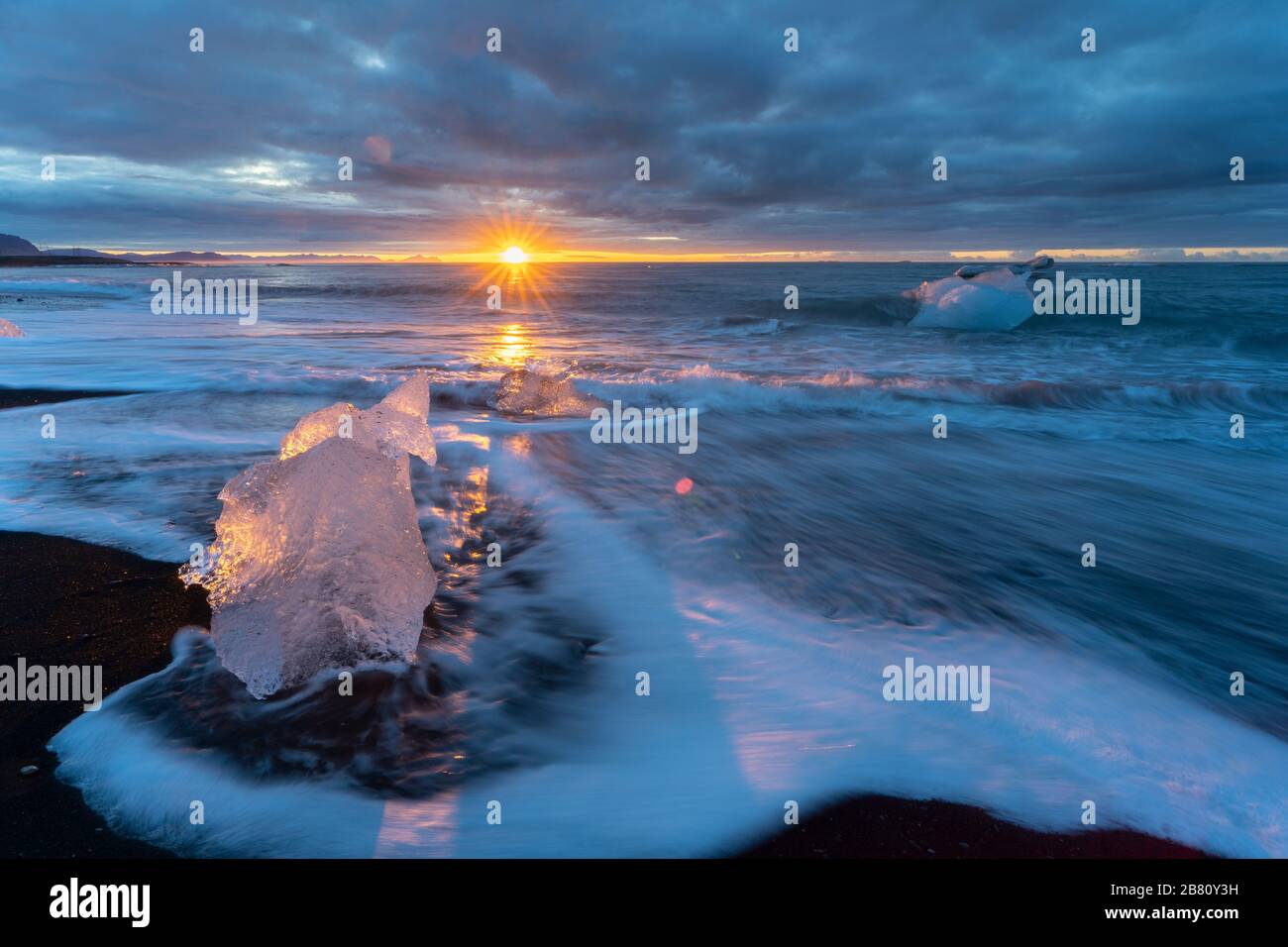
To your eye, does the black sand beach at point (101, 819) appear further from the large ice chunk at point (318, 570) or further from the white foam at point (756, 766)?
the large ice chunk at point (318, 570)

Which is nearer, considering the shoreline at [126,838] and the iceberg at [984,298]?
the shoreline at [126,838]

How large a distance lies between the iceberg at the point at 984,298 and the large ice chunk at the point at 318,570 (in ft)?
75.9

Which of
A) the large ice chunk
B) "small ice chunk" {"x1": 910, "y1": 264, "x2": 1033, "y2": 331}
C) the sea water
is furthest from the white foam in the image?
"small ice chunk" {"x1": 910, "y1": 264, "x2": 1033, "y2": 331}

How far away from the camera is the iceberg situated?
880 inches

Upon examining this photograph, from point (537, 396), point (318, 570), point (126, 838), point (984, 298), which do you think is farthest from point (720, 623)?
point (984, 298)

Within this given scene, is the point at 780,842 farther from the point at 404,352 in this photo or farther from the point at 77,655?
the point at 404,352

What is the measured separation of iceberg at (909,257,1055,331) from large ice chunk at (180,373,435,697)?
23.1 meters

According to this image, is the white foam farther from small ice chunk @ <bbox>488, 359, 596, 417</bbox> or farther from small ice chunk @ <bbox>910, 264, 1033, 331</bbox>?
small ice chunk @ <bbox>910, 264, 1033, 331</bbox>

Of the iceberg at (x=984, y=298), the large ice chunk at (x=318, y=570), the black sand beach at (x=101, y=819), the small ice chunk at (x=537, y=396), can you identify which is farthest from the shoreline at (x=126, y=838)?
the iceberg at (x=984, y=298)

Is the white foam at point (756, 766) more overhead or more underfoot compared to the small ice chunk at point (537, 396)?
more underfoot

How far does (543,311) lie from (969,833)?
2976 cm

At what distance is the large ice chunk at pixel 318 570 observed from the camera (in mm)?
3291
